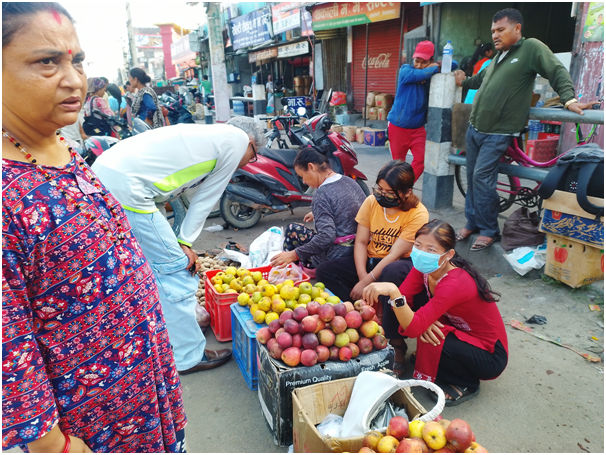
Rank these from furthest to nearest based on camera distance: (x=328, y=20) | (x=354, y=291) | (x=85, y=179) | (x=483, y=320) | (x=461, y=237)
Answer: (x=328, y=20) → (x=461, y=237) → (x=354, y=291) → (x=483, y=320) → (x=85, y=179)

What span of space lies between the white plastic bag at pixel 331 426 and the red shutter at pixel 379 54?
1075 centimetres

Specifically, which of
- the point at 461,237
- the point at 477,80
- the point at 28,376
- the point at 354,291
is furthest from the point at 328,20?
the point at 28,376

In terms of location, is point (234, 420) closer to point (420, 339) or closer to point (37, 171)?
point (420, 339)

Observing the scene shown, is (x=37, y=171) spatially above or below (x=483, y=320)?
above

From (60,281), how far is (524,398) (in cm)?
270

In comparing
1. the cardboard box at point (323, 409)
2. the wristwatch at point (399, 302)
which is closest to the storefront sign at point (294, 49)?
the wristwatch at point (399, 302)

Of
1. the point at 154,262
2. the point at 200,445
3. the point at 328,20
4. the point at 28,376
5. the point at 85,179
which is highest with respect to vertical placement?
the point at 328,20

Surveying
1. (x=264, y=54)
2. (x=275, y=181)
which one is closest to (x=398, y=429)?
(x=275, y=181)

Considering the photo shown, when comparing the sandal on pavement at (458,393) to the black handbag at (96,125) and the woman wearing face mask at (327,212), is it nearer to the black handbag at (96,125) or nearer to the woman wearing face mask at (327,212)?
the woman wearing face mask at (327,212)

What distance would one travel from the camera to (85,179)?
1278 mm

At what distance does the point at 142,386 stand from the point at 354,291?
2135mm

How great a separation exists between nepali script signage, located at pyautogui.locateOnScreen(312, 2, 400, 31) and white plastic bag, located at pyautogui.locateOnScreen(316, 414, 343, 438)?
32.8ft

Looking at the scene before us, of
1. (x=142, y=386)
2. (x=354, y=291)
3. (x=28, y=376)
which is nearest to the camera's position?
(x=28, y=376)

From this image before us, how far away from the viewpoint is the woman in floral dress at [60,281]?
1036 millimetres
